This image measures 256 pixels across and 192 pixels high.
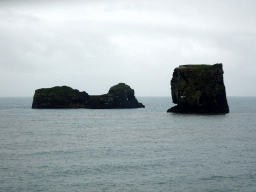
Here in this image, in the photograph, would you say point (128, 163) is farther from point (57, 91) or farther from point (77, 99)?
point (57, 91)

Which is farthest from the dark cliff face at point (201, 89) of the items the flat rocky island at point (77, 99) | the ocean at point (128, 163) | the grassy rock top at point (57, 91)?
the grassy rock top at point (57, 91)

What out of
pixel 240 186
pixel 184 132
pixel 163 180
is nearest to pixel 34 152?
pixel 163 180

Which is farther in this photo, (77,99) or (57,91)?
(77,99)

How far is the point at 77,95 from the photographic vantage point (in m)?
165

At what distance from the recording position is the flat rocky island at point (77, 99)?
6383 inches

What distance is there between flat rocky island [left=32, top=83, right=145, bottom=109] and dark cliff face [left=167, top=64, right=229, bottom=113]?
4967cm

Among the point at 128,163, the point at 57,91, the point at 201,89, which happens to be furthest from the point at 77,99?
the point at 128,163

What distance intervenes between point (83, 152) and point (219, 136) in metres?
26.0

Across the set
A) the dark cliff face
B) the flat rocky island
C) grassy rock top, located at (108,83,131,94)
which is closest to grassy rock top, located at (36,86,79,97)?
the flat rocky island

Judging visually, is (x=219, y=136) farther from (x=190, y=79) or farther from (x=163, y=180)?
(x=190, y=79)

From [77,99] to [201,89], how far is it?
70.3m

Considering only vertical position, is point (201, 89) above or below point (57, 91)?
below

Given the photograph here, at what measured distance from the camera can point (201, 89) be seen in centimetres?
11144

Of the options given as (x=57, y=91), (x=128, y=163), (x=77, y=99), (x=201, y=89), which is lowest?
(x=128, y=163)
